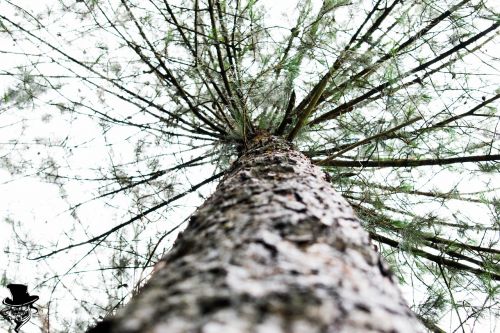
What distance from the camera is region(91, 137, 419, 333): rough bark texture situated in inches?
19.9

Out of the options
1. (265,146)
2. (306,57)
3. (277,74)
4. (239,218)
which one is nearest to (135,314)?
(239,218)

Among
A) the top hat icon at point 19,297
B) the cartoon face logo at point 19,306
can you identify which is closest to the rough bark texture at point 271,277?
the cartoon face logo at point 19,306

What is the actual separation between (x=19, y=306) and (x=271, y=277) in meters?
2.38

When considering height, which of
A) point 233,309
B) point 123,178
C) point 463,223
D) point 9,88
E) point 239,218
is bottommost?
point 233,309

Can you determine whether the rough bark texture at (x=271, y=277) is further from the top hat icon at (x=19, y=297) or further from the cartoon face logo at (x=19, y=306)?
the top hat icon at (x=19, y=297)

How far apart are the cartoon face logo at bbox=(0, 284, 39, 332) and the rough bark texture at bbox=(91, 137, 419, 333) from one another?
5.89ft

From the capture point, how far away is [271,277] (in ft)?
1.98

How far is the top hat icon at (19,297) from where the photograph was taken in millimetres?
2484

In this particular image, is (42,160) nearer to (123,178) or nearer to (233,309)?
(123,178)

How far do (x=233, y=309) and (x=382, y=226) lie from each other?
6.94ft

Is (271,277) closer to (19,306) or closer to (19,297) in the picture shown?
(19,306)

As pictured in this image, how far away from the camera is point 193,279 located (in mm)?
616

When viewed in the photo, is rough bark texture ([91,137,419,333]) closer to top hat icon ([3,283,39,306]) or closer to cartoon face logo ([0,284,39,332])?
cartoon face logo ([0,284,39,332])

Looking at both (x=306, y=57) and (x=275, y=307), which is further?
(x=306, y=57)
